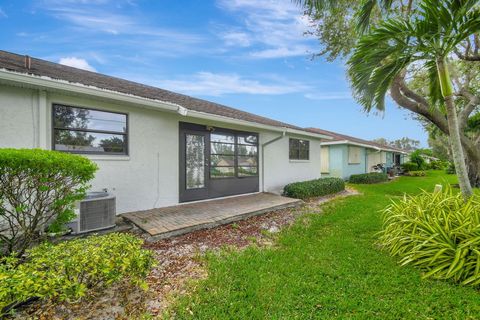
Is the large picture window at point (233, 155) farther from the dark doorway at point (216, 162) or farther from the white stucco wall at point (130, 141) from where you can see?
the white stucco wall at point (130, 141)

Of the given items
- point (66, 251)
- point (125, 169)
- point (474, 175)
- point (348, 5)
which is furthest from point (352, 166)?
point (66, 251)

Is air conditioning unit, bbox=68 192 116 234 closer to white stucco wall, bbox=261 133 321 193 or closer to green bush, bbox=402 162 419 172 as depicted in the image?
white stucco wall, bbox=261 133 321 193

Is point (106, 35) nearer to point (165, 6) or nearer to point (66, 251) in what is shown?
point (165, 6)

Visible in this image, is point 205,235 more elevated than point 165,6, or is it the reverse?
point 165,6

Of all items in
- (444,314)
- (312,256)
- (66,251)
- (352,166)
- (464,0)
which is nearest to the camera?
(444,314)

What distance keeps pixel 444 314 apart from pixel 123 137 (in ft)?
22.5

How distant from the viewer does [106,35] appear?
816 centimetres

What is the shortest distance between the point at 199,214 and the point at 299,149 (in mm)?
7389

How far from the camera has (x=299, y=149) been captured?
11680mm

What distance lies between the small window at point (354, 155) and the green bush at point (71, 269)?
17.5 meters

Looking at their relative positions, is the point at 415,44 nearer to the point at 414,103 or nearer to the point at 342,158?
the point at 414,103

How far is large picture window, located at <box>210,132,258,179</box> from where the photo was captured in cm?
796

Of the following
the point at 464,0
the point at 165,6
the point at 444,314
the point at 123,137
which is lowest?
the point at 444,314

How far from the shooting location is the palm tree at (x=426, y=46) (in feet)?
A: 11.5
